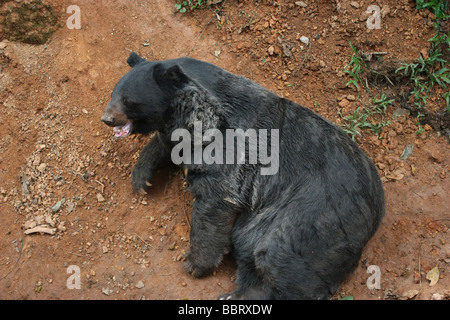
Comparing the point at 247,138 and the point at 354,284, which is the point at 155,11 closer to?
the point at 247,138

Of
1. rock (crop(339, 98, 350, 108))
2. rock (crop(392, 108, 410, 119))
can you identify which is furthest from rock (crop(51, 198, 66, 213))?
rock (crop(392, 108, 410, 119))

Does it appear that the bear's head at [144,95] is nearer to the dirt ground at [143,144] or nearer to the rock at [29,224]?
the dirt ground at [143,144]

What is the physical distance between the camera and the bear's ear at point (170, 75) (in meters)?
5.19

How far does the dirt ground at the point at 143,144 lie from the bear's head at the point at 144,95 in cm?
137

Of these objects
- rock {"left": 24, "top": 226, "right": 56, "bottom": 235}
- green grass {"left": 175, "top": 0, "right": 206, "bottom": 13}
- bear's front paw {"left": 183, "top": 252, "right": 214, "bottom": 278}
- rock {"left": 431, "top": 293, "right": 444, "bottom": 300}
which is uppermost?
green grass {"left": 175, "top": 0, "right": 206, "bottom": 13}

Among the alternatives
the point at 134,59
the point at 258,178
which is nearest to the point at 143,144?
the point at 134,59

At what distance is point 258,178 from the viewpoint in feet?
18.3

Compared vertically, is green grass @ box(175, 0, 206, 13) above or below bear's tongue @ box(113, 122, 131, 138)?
above

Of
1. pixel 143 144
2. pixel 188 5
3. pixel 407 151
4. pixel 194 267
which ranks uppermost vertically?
pixel 188 5

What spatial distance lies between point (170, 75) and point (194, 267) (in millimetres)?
2483

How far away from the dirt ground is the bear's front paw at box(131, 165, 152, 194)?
17 cm

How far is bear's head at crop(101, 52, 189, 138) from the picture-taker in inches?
208

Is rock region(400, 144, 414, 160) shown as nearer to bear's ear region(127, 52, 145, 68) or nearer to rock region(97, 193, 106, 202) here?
bear's ear region(127, 52, 145, 68)

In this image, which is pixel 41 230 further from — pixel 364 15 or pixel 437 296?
pixel 364 15
